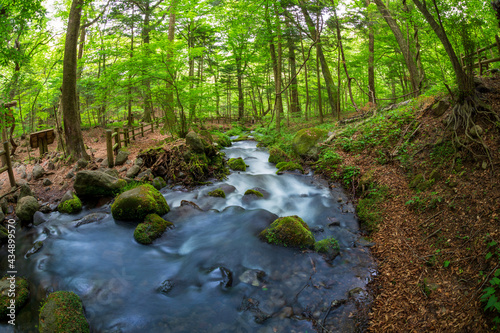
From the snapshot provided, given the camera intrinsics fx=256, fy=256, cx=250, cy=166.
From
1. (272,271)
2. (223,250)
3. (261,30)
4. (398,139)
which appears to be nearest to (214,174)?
(223,250)

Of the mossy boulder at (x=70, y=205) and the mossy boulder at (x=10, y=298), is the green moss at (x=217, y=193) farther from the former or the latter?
the mossy boulder at (x=10, y=298)

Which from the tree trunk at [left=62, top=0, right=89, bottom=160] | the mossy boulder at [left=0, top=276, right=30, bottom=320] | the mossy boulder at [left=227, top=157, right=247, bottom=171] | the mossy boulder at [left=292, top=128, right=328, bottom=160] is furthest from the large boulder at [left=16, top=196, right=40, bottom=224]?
the mossy boulder at [left=292, top=128, right=328, bottom=160]

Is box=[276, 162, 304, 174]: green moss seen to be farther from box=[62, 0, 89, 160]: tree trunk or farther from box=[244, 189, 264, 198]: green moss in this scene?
box=[62, 0, 89, 160]: tree trunk

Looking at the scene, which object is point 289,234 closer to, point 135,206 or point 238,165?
point 135,206

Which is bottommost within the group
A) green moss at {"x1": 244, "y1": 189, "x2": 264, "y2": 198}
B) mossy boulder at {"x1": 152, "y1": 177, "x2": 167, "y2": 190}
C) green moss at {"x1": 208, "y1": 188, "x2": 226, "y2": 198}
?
green moss at {"x1": 244, "y1": 189, "x2": 264, "y2": 198}

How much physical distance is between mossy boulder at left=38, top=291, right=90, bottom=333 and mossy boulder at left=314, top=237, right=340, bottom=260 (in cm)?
407

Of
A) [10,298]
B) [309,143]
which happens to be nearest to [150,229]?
[10,298]

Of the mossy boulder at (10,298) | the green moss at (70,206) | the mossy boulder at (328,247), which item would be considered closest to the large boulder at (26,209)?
the green moss at (70,206)

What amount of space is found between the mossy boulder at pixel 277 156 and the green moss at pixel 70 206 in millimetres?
7046

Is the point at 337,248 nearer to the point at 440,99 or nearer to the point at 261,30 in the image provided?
the point at 440,99

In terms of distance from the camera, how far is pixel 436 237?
13.8 ft

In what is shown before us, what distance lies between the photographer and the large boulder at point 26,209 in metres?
6.64

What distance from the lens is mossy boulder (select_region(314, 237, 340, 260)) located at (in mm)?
5023

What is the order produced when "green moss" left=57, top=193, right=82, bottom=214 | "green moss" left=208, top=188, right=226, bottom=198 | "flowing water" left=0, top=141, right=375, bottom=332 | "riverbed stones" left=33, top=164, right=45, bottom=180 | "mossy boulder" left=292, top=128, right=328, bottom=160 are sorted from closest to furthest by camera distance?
1. "flowing water" left=0, top=141, right=375, bottom=332
2. "green moss" left=57, top=193, right=82, bottom=214
3. "green moss" left=208, top=188, right=226, bottom=198
4. "riverbed stones" left=33, top=164, right=45, bottom=180
5. "mossy boulder" left=292, top=128, right=328, bottom=160
